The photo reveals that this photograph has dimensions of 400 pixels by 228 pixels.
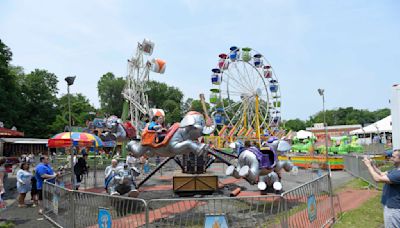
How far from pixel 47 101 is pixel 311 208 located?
49.0 metres

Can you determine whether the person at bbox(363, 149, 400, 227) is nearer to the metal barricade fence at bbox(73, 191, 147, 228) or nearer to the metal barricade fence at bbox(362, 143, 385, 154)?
the metal barricade fence at bbox(73, 191, 147, 228)

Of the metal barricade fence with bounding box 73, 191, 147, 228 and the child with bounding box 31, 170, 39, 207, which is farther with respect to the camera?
the child with bounding box 31, 170, 39, 207

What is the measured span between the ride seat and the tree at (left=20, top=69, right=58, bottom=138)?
40.6m

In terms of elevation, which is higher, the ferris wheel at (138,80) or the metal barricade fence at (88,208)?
the ferris wheel at (138,80)

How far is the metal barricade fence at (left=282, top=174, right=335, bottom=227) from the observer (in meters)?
5.71

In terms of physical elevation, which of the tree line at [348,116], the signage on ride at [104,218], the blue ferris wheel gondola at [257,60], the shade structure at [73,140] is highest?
the blue ferris wheel gondola at [257,60]

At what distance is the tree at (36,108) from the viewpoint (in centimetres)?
4622

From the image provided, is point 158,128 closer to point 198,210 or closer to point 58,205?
point 58,205

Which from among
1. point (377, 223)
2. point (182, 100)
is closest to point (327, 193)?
point (377, 223)

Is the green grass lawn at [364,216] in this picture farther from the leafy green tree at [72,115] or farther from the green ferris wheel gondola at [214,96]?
the leafy green tree at [72,115]

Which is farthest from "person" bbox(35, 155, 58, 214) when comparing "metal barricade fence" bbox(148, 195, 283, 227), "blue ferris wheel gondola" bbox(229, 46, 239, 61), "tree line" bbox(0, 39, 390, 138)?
"blue ferris wheel gondola" bbox(229, 46, 239, 61)

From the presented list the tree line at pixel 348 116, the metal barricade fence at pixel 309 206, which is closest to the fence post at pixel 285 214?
the metal barricade fence at pixel 309 206

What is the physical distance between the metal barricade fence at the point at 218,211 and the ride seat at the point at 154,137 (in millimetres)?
3677

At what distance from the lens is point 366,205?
369 inches
